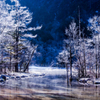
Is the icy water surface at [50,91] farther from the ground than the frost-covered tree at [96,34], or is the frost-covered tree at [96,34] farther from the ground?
the frost-covered tree at [96,34]

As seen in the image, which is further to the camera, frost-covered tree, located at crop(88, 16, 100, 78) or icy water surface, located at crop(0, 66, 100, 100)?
frost-covered tree, located at crop(88, 16, 100, 78)

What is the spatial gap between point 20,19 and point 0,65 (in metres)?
9.55

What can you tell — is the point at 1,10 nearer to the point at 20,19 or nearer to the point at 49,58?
the point at 20,19

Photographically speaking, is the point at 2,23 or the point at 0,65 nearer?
the point at 2,23

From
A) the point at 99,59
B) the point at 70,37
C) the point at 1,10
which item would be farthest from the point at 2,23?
the point at 99,59

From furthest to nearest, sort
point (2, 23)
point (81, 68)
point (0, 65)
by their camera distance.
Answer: point (81, 68) → point (0, 65) → point (2, 23)

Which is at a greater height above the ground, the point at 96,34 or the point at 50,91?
the point at 96,34

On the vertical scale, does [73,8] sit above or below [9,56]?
above

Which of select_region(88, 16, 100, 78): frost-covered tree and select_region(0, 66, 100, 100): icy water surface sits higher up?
select_region(88, 16, 100, 78): frost-covered tree

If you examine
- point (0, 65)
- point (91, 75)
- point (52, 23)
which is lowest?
point (91, 75)

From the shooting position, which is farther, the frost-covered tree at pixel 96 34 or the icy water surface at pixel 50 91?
the frost-covered tree at pixel 96 34

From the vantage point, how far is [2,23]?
614 inches

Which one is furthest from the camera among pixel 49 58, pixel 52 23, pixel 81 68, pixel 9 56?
pixel 52 23

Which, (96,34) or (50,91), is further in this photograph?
(96,34)
